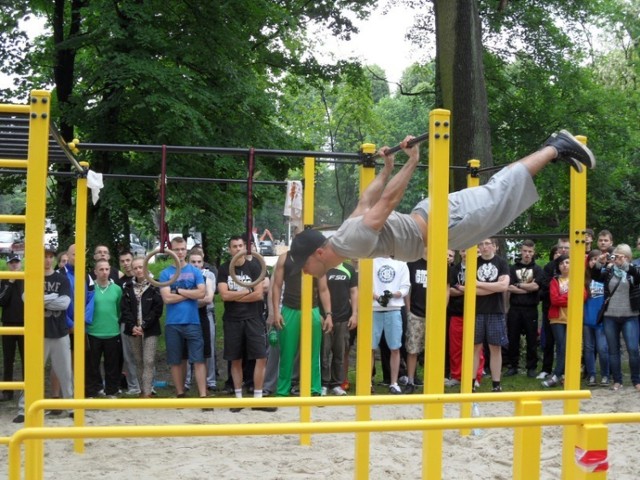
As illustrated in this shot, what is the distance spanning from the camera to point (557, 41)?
15.6 meters

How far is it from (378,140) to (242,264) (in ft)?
94.6

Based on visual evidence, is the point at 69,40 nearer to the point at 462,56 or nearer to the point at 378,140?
the point at 462,56

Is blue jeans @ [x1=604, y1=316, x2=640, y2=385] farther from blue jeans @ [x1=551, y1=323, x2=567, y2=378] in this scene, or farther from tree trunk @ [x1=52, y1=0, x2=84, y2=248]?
tree trunk @ [x1=52, y1=0, x2=84, y2=248]

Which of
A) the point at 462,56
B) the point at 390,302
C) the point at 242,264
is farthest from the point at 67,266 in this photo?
the point at 462,56

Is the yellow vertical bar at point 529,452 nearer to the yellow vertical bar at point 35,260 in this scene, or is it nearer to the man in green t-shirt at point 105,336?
the yellow vertical bar at point 35,260

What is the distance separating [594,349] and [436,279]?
18.0 ft

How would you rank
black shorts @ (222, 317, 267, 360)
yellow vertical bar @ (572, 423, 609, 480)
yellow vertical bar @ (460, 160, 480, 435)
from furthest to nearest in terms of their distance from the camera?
1. black shorts @ (222, 317, 267, 360)
2. yellow vertical bar @ (460, 160, 480, 435)
3. yellow vertical bar @ (572, 423, 609, 480)

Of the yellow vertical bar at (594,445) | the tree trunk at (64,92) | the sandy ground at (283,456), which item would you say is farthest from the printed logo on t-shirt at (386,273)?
the yellow vertical bar at (594,445)

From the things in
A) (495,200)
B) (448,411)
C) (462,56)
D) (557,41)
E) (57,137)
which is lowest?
(448,411)

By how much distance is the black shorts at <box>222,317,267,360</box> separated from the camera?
7.72 meters

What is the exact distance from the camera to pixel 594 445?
305 cm

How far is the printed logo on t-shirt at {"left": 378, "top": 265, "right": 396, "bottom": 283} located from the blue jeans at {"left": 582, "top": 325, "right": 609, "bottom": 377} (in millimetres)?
2408

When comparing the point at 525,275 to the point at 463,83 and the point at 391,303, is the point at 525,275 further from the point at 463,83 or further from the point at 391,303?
the point at 463,83

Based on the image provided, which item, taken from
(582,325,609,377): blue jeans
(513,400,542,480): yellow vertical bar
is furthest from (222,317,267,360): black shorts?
(513,400,542,480): yellow vertical bar
